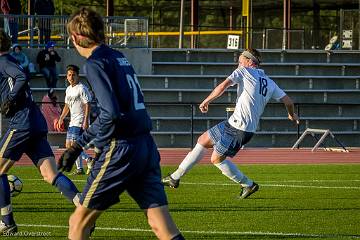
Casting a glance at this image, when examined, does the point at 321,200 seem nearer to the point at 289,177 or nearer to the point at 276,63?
the point at 289,177

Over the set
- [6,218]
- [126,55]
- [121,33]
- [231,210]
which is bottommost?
[231,210]

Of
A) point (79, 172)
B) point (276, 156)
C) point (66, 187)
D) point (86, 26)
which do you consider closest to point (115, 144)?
point (86, 26)

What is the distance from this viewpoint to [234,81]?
1567 centimetres

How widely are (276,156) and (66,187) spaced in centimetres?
1669

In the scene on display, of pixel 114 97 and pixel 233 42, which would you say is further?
pixel 233 42

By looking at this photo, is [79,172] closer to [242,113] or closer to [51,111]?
[242,113]

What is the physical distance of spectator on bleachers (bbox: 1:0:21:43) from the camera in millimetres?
30967

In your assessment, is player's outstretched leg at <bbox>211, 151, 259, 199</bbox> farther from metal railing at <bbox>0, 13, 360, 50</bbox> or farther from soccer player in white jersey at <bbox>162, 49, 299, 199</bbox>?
metal railing at <bbox>0, 13, 360, 50</bbox>

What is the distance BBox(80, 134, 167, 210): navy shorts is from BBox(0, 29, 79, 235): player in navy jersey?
3.51m

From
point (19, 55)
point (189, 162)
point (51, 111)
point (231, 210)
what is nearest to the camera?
point (231, 210)

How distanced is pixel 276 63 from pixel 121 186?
2789 cm

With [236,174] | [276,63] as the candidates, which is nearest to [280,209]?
[236,174]

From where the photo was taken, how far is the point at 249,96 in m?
15.8

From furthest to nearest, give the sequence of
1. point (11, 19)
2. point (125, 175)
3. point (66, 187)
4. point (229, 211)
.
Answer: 1. point (11, 19)
2. point (229, 211)
3. point (66, 187)
4. point (125, 175)
